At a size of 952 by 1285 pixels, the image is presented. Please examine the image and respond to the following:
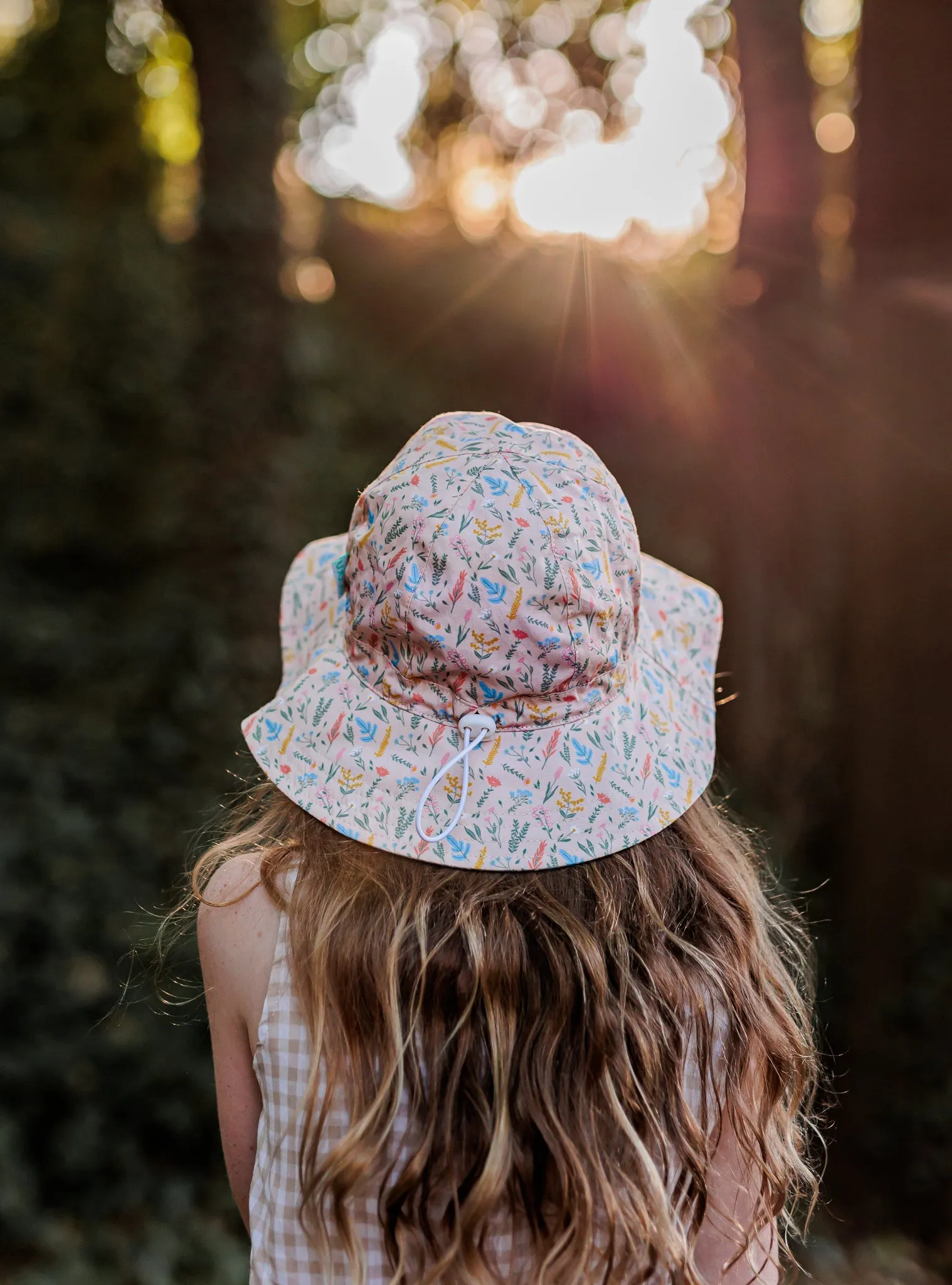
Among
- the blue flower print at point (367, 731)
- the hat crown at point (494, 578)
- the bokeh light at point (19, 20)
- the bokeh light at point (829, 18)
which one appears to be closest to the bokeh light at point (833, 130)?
the bokeh light at point (829, 18)

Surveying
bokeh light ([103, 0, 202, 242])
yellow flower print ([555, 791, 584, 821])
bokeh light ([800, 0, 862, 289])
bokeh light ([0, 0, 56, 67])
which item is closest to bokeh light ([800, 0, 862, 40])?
bokeh light ([800, 0, 862, 289])

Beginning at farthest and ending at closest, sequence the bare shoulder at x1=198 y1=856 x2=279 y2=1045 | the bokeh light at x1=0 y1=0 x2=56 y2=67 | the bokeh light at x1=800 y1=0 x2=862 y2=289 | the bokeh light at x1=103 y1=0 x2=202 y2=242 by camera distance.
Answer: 1. the bokeh light at x1=0 y1=0 x2=56 y2=67
2. the bokeh light at x1=103 y1=0 x2=202 y2=242
3. the bokeh light at x1=800 y1=0 x2=862 y2=289
4. the bare shoulder at x1=198 y1=856 x2=279 y2=1045

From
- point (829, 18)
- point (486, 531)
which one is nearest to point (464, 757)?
point (486, 531)

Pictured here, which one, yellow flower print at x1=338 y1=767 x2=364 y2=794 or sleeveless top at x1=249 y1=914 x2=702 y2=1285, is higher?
yellow flower print at x1=338 y1=767 x2=364 y2=794

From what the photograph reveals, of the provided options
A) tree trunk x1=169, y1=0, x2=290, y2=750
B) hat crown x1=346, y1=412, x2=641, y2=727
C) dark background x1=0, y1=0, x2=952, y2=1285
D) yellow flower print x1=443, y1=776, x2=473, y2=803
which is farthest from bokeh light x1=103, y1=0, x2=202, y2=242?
yellow flower print x1=443, y1=776, x2=473, y2=803

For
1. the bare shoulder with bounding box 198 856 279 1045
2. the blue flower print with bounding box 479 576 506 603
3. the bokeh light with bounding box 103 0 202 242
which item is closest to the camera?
the blue flower print with bounding box 479 576 506 603

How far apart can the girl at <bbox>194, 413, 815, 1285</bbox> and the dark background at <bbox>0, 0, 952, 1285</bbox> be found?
2.94 ft

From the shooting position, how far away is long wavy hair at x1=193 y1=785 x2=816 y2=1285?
1.03 metres

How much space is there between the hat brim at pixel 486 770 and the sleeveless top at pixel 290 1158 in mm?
192

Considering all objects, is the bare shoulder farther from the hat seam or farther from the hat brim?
the hat seam

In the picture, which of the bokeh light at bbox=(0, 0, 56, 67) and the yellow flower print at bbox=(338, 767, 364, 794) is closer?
the yellow flower print at bbox=(338, 767, 364, 794)

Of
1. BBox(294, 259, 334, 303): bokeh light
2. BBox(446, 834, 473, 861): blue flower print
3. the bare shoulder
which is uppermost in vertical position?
BBox(294, 259, 334, 303): bokeh light

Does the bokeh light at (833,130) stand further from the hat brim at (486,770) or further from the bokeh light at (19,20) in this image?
the bokeh light at (19,20)

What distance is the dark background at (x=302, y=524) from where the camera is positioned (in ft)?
9.08
